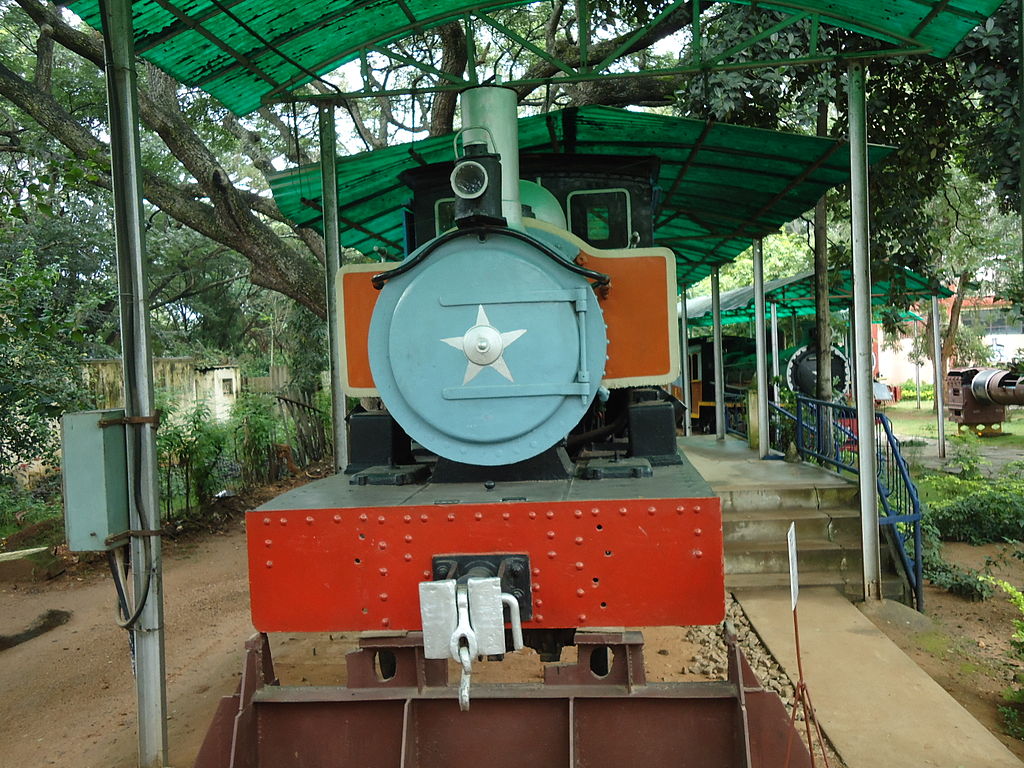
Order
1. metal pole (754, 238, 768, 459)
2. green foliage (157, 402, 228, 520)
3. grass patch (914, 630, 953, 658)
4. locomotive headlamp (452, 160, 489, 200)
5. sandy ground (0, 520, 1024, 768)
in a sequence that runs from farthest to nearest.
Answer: green foliage (157, 402, 228, 520)
metal pole (754, 238, 768, 459)
grass patch (914, 630, 953, 658)
sandy ground (0, 520, 1024, 768)
locomotive headlamp (452, 160, 489, 200)

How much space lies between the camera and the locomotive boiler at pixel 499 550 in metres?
2.76

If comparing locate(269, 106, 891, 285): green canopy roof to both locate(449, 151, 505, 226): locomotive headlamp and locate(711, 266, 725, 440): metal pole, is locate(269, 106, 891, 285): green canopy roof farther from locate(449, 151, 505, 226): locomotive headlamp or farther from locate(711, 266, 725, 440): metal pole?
locate(711, 266, 725, 440): metal pole

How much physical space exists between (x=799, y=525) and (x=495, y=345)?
→ 4.34 metres

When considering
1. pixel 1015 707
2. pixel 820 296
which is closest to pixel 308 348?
pixel 820 296

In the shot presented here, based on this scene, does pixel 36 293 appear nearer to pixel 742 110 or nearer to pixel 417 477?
pixel 417 477

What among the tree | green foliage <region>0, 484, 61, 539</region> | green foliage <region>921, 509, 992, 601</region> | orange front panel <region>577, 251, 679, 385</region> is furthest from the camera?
green foliage <region>0, 484, 61, 539</region>

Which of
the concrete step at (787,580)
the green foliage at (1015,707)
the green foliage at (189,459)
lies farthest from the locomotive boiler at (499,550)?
the green foliage at (189,459)

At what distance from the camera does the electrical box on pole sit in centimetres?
359

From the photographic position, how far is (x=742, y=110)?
313 inches

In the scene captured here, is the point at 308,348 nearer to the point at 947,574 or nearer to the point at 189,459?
the point at 189,459

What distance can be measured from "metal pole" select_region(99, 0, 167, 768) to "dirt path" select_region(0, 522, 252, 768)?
1.32 ft

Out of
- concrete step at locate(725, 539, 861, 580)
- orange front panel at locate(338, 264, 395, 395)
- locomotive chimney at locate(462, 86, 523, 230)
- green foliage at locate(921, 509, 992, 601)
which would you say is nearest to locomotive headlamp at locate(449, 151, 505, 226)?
locomotive chimney at locate(462, 86, 523, 230)

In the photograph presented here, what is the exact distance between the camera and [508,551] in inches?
111

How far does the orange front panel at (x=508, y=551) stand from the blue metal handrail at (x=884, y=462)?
12.9 feet
